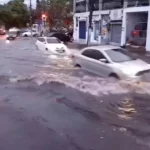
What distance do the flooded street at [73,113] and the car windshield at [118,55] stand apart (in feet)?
3.06

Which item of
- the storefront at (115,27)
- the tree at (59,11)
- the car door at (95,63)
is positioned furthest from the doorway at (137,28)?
the tree at (59,11)

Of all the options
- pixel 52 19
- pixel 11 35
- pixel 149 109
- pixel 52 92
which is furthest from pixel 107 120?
pixel 52 19

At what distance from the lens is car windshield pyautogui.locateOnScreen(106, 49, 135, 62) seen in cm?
1361

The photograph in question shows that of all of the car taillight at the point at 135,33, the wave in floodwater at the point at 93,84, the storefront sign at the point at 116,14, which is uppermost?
the storefront sign at the point at 116,14

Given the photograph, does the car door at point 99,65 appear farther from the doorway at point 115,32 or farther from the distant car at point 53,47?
the doorway at point 115,32

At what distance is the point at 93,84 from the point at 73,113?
399cm

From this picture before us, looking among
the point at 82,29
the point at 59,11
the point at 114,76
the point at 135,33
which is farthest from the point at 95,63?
the point at 59,11

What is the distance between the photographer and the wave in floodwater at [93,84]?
1234 cm

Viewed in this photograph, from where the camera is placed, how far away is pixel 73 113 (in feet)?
31.5

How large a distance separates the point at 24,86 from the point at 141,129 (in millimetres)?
6919

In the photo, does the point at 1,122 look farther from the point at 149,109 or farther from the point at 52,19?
the point at 52,19

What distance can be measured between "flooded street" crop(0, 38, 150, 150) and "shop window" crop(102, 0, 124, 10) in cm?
2416

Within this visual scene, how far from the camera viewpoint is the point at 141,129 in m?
8.09

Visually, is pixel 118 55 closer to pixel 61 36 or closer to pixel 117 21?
pixel 117 21
